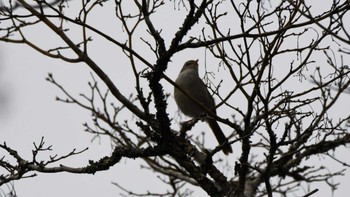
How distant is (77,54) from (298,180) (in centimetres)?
428

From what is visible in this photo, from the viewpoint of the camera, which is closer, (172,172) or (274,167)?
(274,167)

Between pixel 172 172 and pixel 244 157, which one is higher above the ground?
pixel 172 172

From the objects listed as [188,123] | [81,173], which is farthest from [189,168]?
[81,173]

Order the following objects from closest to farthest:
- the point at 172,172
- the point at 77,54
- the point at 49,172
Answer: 1. the point at 49,172
2. the point at 77,54
3. the point at 172,172

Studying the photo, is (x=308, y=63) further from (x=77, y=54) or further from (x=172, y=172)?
(x=172, y=172)

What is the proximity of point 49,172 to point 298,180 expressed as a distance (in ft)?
14.5

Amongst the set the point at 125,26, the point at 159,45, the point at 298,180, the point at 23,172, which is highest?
the point at 298,180

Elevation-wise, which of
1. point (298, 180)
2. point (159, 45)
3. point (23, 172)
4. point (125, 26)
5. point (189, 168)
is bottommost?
point (23, 172)

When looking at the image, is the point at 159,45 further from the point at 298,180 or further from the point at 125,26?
the point at 298,180

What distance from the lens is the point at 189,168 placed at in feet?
15.3

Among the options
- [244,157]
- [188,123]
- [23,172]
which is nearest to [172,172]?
[188,123]

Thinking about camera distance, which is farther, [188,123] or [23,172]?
[188,123]

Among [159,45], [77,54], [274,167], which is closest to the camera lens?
[159,45]

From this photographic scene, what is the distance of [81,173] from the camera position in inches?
175
